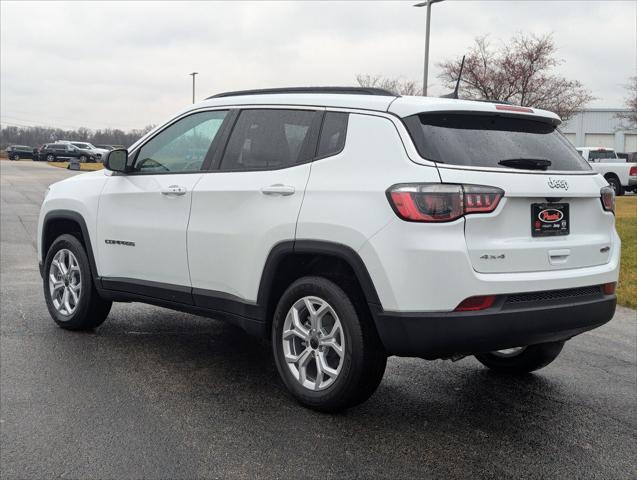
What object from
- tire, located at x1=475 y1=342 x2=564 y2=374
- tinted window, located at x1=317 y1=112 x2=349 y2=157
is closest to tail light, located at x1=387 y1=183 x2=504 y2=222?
tinted window, located at x1=317 y1=112 x2=349 y2=157

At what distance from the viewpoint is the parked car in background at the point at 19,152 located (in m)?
69.8

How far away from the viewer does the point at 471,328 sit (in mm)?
3580

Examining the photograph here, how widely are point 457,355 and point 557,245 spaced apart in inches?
32.3

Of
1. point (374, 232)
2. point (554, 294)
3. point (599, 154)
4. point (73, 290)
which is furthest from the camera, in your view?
point (599, 154)

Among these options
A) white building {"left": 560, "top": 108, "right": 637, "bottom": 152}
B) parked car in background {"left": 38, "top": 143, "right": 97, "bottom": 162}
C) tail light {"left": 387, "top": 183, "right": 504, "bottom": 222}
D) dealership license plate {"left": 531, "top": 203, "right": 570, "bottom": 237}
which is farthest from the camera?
white building {"left": 560, "top": 108, "right": 637, "bottom": 152}

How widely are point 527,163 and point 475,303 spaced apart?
0.89 meters

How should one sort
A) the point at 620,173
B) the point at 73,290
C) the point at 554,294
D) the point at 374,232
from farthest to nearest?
the point at 620,173
the point at 73,290
the point at 554,294
the point at 374,232

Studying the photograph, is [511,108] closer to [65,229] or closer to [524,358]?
[524,358]

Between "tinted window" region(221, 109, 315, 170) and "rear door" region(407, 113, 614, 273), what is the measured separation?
0.81 m

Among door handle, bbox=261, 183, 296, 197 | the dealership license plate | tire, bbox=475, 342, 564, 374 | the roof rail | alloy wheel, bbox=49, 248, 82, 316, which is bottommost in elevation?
tire, bbox=475, 342, 564, 374

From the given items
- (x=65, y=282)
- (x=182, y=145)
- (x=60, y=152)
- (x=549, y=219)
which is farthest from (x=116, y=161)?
(x=60, y=152)

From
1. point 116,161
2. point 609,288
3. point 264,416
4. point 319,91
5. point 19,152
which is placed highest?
point 319,91

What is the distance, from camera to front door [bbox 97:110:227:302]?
194 inches

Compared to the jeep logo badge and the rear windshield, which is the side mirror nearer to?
the rear windshield
